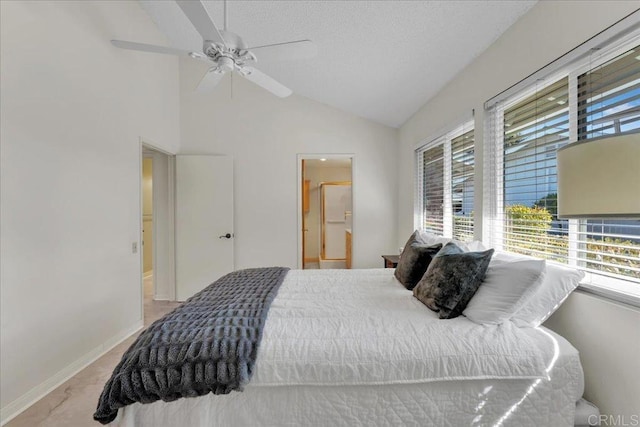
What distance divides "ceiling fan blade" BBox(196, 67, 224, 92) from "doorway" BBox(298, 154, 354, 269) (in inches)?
112

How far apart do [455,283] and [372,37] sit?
77.8 inches

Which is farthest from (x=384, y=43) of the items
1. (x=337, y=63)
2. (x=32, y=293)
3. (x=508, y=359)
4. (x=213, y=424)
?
(x=32, y=293)

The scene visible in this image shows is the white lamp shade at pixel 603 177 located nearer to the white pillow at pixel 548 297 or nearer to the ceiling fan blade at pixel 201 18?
the white pillow at pixel 548 297

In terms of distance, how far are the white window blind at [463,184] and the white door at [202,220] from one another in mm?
2698

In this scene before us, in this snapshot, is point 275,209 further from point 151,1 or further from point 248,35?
point 151,1

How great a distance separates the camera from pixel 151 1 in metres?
2.94

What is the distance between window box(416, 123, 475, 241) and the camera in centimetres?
254

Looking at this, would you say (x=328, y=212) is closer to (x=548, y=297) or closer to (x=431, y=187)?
(x=431, y=187)

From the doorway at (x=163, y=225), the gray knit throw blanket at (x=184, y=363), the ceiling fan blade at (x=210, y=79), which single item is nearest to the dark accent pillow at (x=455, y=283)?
the gray knit throw blanket at (x=184, y=363)

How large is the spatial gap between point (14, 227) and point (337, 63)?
2776 mm

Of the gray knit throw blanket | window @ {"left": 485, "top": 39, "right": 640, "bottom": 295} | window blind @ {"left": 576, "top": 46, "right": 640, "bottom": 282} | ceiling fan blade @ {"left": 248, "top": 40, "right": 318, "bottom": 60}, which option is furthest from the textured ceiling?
the gray knit throw blanket

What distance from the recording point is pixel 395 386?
3.98ft

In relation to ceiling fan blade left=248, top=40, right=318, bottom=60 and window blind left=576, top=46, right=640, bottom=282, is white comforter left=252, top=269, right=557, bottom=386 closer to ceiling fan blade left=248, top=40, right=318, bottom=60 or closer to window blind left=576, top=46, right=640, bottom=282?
window blind left=576, top=46, right=640, bottom=282

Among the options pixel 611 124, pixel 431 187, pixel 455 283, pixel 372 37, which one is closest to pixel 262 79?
pixel 372 37
